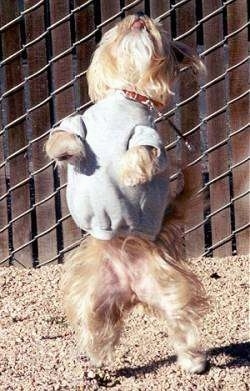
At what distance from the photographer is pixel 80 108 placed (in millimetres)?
5922

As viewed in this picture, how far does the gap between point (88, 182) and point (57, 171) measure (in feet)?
7.14

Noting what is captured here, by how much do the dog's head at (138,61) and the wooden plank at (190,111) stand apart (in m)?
1.83

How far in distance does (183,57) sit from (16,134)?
2106mm

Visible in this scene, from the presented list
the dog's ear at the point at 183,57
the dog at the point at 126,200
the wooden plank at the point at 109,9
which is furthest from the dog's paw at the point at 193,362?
the wooden plank at the point at 109,9

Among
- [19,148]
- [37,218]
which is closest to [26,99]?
[19,148]

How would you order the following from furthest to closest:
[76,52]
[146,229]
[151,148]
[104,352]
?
[76,52], [104,352], [146,229], [151,148]

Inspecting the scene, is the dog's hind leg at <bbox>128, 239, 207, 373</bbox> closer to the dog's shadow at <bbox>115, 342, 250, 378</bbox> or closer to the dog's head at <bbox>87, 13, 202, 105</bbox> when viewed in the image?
the dog's shadow at <bbox>115, 342, 250, 378</bbox>

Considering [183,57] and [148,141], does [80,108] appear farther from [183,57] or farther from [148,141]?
[148,141]

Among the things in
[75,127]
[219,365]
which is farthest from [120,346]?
[75,127]

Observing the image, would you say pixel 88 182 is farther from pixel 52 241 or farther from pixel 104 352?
pixel 52 241

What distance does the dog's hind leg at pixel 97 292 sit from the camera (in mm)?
4160

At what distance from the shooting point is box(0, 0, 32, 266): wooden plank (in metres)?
5.85

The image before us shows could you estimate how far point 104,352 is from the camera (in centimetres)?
433

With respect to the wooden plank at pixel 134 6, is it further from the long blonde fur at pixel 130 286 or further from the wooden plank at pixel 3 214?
the long blonde fur at pixel 130 286
